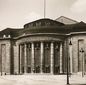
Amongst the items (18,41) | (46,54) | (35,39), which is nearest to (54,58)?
(46,54)

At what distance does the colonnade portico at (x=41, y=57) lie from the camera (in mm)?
83188

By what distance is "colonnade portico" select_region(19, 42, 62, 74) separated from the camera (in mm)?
83188

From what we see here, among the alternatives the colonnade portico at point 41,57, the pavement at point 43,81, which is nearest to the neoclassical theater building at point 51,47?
the colonnade portico at point 41,57

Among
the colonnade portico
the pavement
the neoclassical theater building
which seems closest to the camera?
the pavement

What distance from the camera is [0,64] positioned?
313 feet

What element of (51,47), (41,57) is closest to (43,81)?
(51,47)

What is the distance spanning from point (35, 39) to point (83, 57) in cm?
1582

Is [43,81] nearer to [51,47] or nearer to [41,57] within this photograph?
[51,47]

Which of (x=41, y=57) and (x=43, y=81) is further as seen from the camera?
(x=41, y=57)

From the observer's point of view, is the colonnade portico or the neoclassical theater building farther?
the colonnade portico

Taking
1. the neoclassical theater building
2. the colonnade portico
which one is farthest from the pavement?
the colonnade portico

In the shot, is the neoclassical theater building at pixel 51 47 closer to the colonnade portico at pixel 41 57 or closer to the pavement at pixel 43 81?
the colonnade portico at pixel 41 57

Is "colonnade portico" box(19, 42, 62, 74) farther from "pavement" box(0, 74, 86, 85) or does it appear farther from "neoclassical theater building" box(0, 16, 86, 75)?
"pavement" box(0, 74, 86, 85)

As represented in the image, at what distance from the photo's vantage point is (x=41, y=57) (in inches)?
3292
